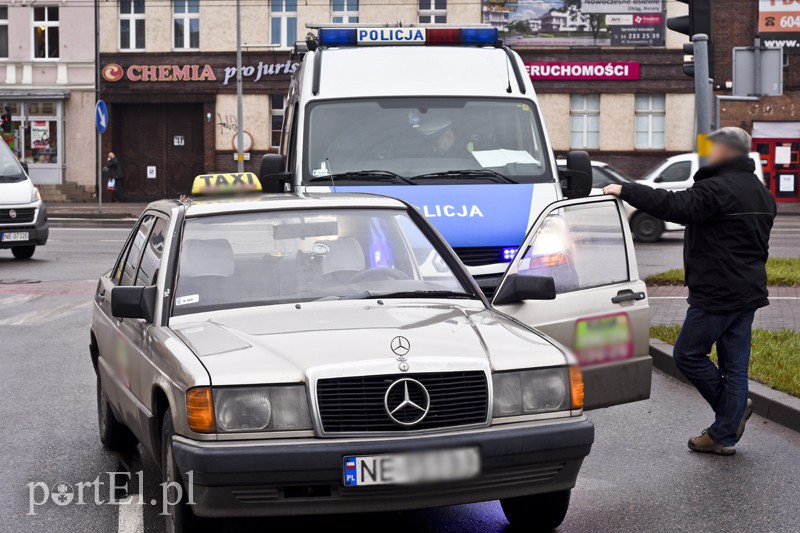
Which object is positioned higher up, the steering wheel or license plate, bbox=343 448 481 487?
the steering wheel

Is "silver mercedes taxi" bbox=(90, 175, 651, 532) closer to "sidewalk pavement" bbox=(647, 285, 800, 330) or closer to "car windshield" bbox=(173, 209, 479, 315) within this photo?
"car windshield" bbox=(173, 209, 479, 315)

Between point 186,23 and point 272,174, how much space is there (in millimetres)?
34403

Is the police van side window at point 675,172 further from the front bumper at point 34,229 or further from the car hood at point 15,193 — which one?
the car hood at point 15,193

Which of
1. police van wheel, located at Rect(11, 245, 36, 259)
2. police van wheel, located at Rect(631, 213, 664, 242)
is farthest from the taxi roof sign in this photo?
police van wheel, located at Rect(631, 213, 664, 242)

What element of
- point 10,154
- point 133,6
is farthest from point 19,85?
point 10,154

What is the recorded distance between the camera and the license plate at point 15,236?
20.7 metres

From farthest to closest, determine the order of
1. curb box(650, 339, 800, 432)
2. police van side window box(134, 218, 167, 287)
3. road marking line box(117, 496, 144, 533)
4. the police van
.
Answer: the police van
curb box(650, 339, 800, 432)
police van side window box(134, 218, 167, 287)
road marking line box(117, 496, 144, 533)

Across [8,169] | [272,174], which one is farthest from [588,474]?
[8,169]

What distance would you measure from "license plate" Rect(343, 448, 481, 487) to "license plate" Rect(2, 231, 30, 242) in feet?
56.6

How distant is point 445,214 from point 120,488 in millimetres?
3790

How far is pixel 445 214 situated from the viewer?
9430 mm

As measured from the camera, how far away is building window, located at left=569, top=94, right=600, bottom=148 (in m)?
42.7

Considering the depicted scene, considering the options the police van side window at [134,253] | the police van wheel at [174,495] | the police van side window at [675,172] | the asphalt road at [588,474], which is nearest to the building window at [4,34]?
the police van side window at [675,172]

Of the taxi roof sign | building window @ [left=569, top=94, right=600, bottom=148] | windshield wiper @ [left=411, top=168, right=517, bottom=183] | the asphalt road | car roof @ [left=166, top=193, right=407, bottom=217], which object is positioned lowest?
the asphalt road
